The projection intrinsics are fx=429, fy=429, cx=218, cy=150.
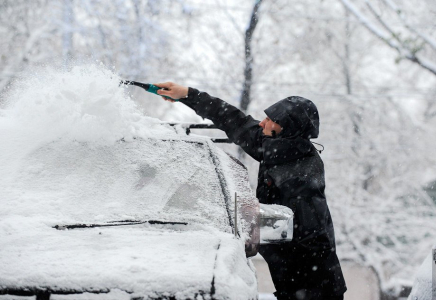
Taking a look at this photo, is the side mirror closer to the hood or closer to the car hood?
the car hood

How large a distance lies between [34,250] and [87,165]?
0.80m

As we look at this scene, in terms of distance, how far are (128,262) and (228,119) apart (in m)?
1.75

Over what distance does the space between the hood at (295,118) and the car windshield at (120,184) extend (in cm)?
56

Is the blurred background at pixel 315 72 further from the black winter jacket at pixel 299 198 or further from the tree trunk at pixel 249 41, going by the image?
the black winter jacket at pixel 299 198

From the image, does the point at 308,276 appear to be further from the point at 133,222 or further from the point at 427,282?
the point at 133,222

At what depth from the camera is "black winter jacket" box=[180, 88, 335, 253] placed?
280 centimetres

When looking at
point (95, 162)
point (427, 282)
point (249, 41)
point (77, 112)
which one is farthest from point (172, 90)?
point (249, 41)

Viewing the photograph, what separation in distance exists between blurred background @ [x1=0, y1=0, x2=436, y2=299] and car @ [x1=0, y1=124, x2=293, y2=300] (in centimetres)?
666

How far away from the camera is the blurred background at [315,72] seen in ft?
32.2

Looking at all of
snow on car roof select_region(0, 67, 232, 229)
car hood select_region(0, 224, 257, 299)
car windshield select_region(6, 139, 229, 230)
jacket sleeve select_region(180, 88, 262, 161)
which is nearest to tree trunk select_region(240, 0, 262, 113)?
jacket sleeve select_region(180, 88, 262, 161)

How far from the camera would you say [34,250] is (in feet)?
6.44

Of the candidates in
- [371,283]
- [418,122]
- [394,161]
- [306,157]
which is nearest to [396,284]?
[371,283]

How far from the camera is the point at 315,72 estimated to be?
10.7 m

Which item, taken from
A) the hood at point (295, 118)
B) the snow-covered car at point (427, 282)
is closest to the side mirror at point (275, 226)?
the hood at point (295, 118)
